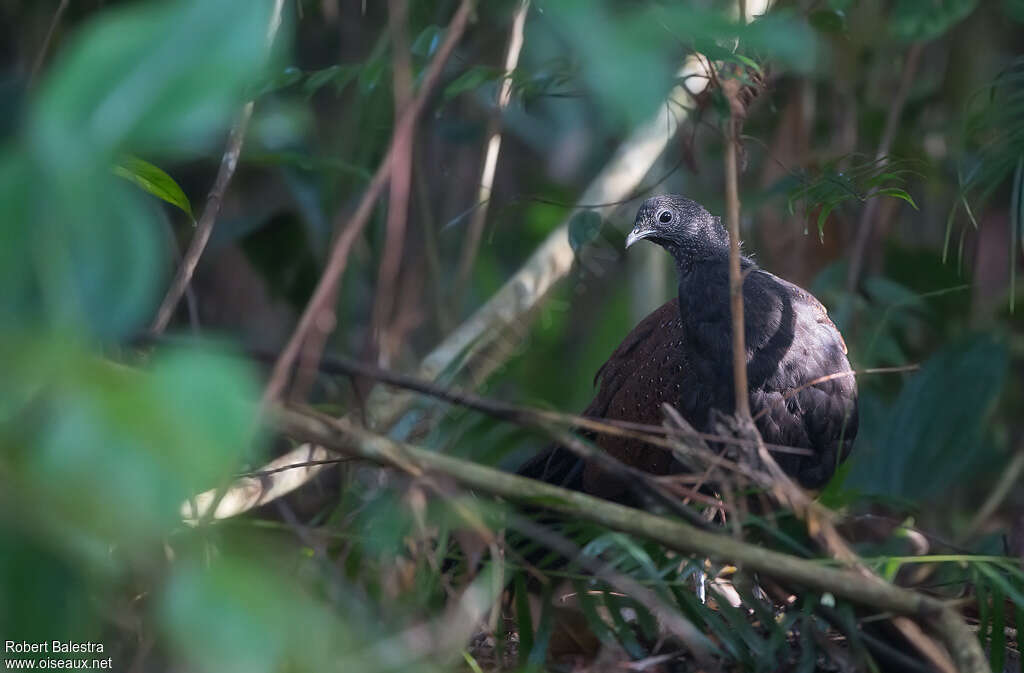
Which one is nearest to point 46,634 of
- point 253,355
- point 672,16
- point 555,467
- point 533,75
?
point 253,355

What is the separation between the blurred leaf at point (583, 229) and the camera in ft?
9.80

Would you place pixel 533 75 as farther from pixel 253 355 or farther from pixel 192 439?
pixel 192 439

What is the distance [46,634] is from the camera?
2.72 feet

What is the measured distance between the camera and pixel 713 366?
3186mm

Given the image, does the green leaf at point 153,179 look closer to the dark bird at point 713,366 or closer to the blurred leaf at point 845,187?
the blurred leaf at point 845,187

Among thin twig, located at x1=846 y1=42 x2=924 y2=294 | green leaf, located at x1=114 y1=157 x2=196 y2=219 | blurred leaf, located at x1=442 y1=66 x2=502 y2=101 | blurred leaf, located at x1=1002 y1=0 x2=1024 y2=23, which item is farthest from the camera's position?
thin twig, located at x1=846 y1=42 x2=924 y2=294

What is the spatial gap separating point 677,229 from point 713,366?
0.60m

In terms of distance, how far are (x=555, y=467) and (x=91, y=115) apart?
2836mm

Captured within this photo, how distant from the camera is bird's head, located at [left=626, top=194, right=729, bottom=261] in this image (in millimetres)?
3561

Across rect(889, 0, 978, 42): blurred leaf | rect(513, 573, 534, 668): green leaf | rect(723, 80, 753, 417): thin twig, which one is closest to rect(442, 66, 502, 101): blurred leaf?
rect(723, 80, 753, 417): thin twig

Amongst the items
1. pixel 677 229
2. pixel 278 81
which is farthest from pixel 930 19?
pixel 278 81

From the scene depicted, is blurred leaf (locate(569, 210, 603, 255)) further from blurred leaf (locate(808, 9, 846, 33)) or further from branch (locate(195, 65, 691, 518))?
blurred leaf (locate(808, 9, 846, 33))

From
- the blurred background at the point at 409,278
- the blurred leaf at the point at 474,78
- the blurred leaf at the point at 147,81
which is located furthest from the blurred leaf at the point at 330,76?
the blurred leaf at the point at 147,81

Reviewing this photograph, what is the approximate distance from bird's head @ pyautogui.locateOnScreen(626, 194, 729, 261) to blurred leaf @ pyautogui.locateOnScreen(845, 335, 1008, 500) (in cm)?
106
